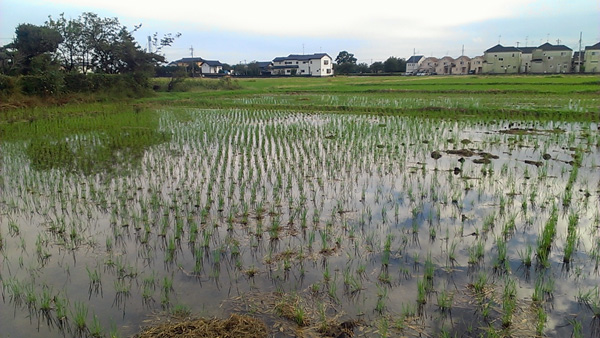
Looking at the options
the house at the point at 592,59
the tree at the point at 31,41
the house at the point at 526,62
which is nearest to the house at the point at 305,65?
the house at the point at 526,62

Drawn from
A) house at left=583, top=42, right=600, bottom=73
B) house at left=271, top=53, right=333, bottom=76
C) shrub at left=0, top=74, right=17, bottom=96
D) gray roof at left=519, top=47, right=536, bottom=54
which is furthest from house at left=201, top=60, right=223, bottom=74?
house at left=583, top=42, right=600, bottom=73

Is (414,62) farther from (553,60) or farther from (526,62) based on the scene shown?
(553,60)

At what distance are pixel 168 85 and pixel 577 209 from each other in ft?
A: 84.7

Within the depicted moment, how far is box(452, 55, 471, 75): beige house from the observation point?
62469 mm

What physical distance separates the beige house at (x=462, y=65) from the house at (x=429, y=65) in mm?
3299

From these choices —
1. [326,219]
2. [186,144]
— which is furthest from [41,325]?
[186,144]

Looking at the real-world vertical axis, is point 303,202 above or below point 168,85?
below

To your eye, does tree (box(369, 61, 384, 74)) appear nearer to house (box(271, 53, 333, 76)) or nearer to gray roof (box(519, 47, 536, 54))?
house (box(271, 53, 333, 76))

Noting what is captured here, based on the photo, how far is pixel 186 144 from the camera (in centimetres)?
978

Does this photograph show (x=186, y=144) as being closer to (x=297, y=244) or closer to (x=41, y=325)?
(x=297, y=244)

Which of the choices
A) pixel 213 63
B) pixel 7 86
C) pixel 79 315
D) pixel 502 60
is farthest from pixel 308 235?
pixel 213 63

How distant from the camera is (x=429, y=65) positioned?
66312 millimetres

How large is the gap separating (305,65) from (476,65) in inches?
997

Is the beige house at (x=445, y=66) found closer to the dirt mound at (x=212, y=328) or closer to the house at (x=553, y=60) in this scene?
the house at (x=553, y=60)
